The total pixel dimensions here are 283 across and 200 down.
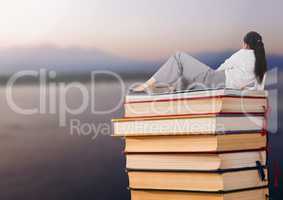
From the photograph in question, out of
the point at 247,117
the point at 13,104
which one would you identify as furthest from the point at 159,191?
the point at 13,104

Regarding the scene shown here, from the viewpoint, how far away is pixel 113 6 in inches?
65.4

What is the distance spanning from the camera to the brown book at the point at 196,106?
1.27 meters

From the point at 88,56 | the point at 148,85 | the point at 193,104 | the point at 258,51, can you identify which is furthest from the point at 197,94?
the point at 88,56

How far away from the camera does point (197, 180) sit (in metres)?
1.31

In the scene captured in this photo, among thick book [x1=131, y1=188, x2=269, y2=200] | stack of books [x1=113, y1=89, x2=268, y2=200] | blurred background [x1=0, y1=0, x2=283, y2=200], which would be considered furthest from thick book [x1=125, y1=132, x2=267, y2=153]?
blurred background [x1=0, y1=0, x2=283, y2=200]

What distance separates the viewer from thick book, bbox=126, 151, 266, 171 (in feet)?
4.20

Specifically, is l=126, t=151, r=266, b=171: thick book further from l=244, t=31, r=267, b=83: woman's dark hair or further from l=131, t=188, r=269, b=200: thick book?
l=244, t=31, r=267, b=83: woman's dark hair

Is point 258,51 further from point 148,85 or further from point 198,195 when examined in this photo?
point 198,195

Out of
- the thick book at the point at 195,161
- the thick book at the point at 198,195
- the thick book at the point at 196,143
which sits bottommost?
the thick book at the point at 198,195

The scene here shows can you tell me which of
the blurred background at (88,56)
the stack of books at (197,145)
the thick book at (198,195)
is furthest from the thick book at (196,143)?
the blurred background at (88,56)

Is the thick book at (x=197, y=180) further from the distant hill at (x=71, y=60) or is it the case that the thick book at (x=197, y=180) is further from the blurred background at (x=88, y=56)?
the distant hill at (x=71, y=60)

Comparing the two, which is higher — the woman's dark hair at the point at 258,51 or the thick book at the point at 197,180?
the woman's dark hair at the point at 258,51

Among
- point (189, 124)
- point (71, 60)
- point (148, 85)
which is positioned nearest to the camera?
point (189, 124)

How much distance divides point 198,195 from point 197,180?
4cm
